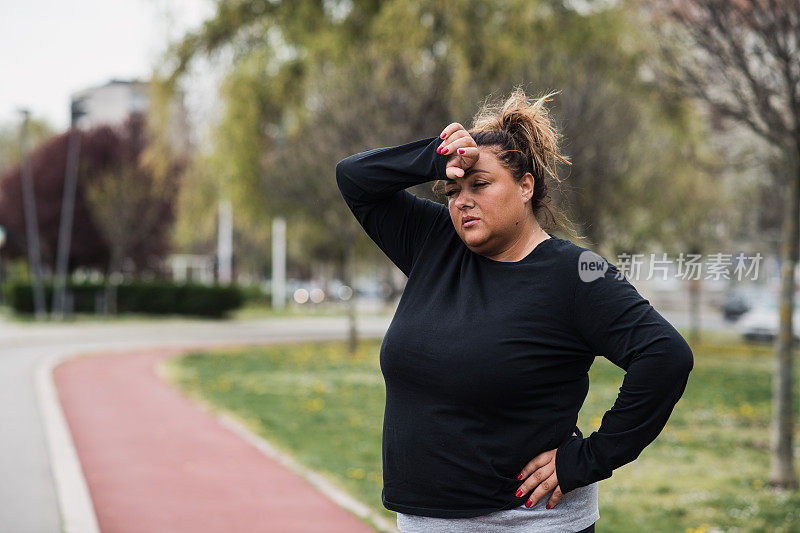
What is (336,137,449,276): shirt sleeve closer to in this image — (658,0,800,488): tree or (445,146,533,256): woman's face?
(445,146,533,256): woman's face

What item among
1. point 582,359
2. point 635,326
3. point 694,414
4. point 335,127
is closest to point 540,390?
point 582,359

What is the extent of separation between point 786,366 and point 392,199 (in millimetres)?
5068

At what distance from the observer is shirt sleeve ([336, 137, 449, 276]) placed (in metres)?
2.38

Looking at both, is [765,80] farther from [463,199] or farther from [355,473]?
[463,199]

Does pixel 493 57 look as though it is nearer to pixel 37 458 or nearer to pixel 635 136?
pixel 635 136

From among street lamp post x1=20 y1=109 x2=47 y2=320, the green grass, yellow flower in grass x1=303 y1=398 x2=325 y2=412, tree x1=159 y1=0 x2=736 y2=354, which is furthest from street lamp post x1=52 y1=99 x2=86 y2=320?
yellow flower in grass x1=303 y1=398 x2=325 y2=412

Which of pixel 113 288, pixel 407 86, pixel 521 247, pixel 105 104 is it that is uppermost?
pixel 105 104

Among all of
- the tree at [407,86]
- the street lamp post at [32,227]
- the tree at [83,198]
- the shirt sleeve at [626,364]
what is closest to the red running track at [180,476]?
the shirt sleeve at [626,364]

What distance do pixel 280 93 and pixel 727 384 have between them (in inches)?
369

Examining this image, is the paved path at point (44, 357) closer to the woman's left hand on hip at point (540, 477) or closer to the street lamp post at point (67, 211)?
the street lamp post at point (67, 211)

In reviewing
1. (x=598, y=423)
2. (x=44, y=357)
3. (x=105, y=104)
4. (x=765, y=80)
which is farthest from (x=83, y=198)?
(x=765, y=80)

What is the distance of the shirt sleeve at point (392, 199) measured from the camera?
2.38m

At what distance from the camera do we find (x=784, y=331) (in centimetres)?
651

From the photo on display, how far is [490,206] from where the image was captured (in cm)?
215
